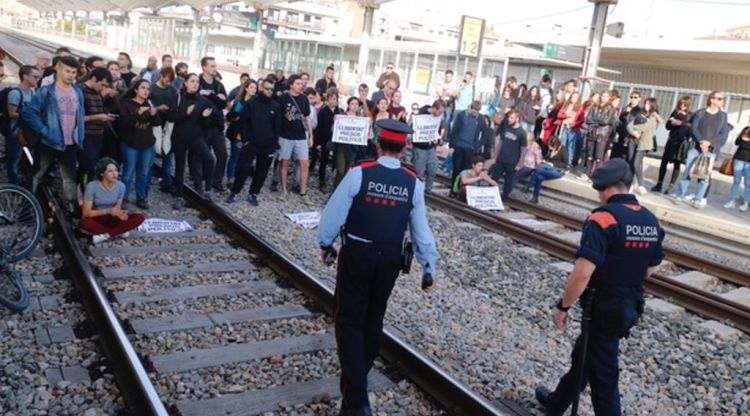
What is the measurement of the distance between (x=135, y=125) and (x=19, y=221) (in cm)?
272

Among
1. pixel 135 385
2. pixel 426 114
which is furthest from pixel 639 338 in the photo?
pixel 426 114

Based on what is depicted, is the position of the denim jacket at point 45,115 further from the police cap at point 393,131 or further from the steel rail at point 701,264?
the steel rail at point 701,264

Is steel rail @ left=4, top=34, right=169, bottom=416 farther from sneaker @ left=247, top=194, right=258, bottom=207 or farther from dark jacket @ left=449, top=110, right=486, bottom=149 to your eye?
dark jacket @ left=449, top=110, right=486, bottom=149

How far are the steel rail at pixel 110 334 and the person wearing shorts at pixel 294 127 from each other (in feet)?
13.3

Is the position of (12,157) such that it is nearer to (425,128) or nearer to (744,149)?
(425,128)

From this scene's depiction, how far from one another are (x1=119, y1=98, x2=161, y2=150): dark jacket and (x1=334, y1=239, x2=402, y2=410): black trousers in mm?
5830

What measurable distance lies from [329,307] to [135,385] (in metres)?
2.30

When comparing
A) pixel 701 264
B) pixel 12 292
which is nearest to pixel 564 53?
pixel 701 264

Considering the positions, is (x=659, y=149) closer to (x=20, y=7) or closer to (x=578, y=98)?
(x=578, y=98)

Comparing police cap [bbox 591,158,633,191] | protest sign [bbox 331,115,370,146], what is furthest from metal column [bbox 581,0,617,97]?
police cap [bbox 591,158,633,191]

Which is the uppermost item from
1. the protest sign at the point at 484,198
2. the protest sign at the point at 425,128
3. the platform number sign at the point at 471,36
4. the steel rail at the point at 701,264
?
the platform number sign at the point at 471,36

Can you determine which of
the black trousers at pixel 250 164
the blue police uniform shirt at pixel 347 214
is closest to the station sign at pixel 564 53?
the black trousers at pixel 250 164

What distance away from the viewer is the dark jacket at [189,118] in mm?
9969

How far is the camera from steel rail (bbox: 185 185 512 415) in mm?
4809
